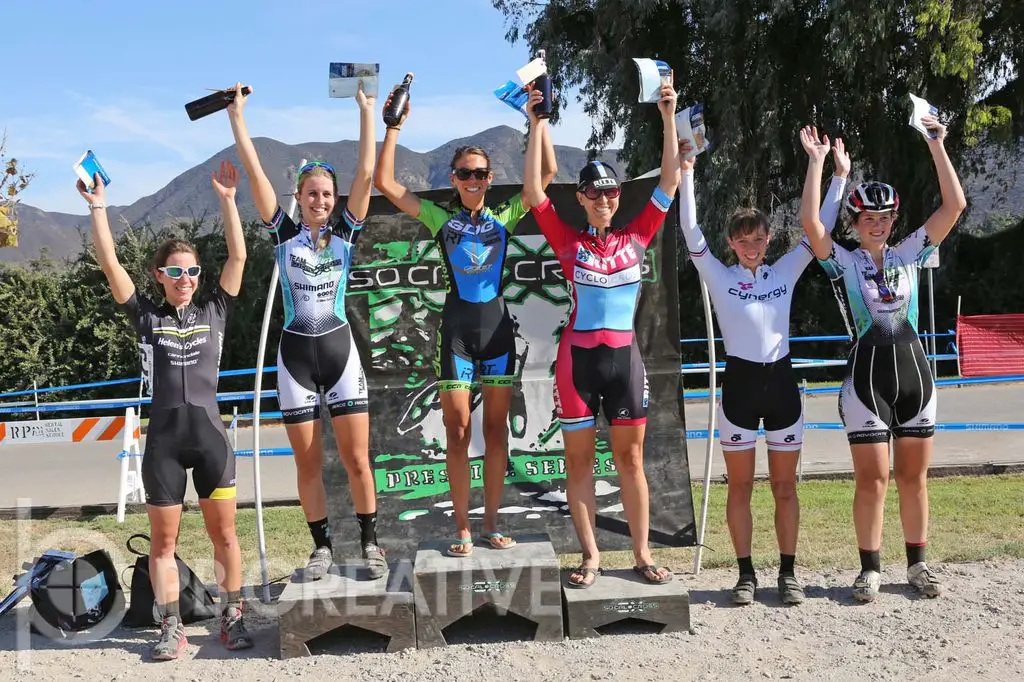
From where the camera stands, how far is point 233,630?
4.73 metres

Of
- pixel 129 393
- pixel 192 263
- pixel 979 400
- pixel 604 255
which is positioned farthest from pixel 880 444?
pixel 129 393

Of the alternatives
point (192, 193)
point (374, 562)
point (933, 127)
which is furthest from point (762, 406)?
point (192, 193)

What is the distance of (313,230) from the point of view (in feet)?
16.5

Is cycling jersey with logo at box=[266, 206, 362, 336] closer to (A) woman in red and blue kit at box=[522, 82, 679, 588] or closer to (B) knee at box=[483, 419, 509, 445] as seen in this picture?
(B) knee at box=[483, 419, 509, 445]

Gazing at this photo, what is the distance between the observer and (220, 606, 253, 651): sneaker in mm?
4727

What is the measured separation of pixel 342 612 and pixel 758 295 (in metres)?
2.83

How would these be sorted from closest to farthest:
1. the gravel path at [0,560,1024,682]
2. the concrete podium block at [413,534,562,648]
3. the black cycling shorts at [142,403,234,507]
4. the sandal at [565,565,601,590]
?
the gravel path at [0,560,1024,682] < the black cycling shorts at [142,403,234,507] < the concrete podium block at [413,534,562,648] < the sandal at [565,565,601,590]

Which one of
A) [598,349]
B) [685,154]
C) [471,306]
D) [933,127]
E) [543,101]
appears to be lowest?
[598,349]

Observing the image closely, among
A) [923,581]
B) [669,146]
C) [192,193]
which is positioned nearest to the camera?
[669,146]

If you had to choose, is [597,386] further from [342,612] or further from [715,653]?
[342,612]

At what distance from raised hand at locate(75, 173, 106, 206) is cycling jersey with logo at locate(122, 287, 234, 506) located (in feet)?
1.71

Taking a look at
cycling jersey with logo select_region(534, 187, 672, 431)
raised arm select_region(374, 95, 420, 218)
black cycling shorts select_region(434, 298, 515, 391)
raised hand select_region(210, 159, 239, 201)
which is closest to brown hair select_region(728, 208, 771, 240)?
cycling jersey with logo select_region(534, 187, 672, 431)

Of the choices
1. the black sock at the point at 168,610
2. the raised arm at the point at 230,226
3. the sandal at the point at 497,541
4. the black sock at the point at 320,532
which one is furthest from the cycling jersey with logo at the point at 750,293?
the black sock at the point at 168,610

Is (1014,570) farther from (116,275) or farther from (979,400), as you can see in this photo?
(979,400)
